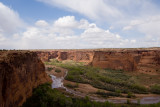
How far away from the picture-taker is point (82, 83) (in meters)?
24.9

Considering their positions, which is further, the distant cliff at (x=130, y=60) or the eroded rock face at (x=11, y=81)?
the distant cliff at (x=130, y=60)

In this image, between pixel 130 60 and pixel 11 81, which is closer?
pixel 11 81

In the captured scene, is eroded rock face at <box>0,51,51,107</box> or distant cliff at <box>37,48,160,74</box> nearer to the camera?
eroded rock face at <box>0,51,51,107</box>

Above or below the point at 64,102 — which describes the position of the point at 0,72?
above

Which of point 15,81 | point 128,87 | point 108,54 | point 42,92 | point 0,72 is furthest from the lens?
point 108,54

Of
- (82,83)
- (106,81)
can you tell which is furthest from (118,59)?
(82,83)

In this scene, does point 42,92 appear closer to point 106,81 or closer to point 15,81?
point 15,81

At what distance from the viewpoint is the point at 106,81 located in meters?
27.2

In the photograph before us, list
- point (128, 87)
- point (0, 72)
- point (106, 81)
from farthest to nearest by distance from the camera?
point (106, 81) < point (128, 87) < point (0, 72)

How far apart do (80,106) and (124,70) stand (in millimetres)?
31016

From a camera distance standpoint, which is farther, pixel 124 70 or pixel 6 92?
pixel 124 70

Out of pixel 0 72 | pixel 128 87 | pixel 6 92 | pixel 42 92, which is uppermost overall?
pixel 0 72

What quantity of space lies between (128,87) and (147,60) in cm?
1971

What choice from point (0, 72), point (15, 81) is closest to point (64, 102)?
point (15, 81)
